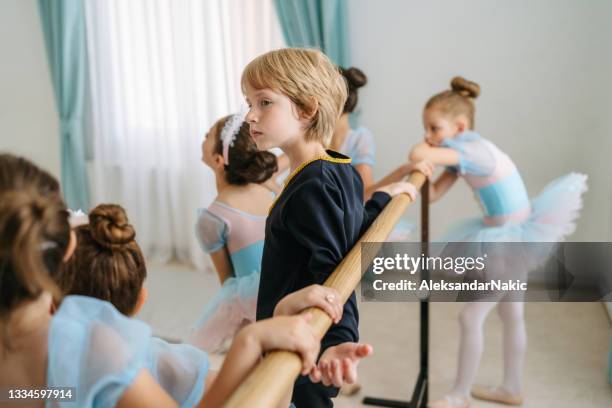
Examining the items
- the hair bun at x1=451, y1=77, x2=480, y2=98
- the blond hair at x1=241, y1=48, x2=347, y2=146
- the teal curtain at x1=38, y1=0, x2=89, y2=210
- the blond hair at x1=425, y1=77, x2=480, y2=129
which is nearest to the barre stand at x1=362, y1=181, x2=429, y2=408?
the blond hair at x1=425, y1=77, x2=480, y2=129

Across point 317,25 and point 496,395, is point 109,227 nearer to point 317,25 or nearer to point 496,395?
point 496,395

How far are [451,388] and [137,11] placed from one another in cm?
267

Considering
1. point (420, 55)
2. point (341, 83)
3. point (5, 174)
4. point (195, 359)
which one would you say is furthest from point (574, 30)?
point (5, 174)

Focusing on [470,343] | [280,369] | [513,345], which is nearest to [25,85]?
[470,343]

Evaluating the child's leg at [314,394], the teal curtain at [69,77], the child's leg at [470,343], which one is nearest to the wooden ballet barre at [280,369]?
the child's leg at [314,394]

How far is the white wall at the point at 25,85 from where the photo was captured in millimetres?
3865

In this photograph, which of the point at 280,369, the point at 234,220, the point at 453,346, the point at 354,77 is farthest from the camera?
the point at 453,346

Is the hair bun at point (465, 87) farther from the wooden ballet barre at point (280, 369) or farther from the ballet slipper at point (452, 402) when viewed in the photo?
the wooden ballet barre at point (280, 369)

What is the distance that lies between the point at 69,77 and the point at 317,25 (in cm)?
167

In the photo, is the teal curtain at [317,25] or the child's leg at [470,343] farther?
the teal curtain at [317,25]

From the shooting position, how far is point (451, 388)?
2506 mm

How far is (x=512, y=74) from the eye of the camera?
3.11 m

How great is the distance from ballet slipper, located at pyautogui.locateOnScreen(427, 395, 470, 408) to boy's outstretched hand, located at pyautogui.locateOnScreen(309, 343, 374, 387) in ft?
5.29

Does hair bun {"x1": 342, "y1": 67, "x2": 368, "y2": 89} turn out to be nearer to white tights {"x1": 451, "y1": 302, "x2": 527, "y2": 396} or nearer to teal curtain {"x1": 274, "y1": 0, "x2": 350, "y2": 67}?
teal curtain {"x1": 274, "y1": 0, "x2": 350, "y2": 67}
